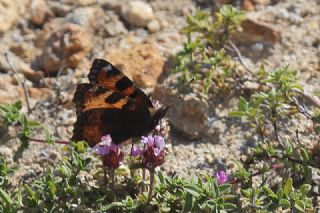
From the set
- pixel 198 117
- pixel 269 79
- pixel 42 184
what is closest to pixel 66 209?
pixel 42 184

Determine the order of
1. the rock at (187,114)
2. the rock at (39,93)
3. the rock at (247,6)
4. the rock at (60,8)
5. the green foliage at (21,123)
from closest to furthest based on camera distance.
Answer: the green foliage at (21,123), the rock at (187,114), the rock at (39,93), the rock at (247,6), the rock at (60,8)

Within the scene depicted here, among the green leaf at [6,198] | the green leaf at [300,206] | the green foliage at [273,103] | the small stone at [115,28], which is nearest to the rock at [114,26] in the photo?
the small stone at [115,28]

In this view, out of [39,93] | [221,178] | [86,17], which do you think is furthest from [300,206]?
[86,17]

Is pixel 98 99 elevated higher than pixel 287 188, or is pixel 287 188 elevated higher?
pixel 98 99

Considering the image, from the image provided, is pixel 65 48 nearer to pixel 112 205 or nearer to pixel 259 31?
pixel 259 31

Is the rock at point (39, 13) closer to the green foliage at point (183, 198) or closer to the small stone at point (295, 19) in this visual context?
the small stone at point (295, 19)

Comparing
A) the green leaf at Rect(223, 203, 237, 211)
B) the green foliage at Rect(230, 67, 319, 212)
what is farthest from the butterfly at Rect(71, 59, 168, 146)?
the green foliage at Rect(230, 67, 319, 212)

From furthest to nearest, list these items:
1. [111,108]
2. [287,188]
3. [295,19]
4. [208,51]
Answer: [295,19], [208,51], [111,108], [287,188]
